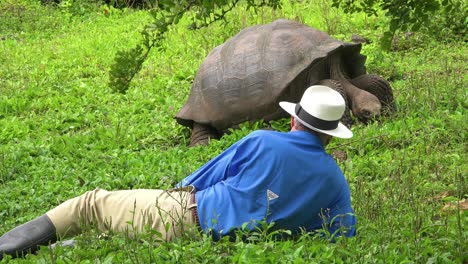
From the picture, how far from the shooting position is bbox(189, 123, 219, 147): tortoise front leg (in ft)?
25.3

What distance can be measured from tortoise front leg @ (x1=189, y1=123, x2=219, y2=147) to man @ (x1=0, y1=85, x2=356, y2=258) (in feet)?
10.3

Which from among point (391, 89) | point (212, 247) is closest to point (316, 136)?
point (212, 247)

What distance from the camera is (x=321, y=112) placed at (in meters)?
4.31

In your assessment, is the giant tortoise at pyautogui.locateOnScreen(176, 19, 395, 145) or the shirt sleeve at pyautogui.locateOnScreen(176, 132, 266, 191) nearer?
the shirt sleeve at pyautogui.locateOnScreen(176, 132, 266, 191)

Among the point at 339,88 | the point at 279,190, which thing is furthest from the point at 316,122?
the point at 339,88

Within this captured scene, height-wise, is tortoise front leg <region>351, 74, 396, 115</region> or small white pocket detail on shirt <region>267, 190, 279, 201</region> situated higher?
small white pocket detail on shirt <region>267, 190, 279, 201</region>

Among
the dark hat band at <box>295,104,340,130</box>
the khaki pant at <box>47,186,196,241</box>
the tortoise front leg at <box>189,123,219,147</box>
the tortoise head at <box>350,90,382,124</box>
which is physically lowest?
the tortoise front leg at <box>189,123,219,147</box>

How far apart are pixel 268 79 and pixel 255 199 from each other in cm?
338

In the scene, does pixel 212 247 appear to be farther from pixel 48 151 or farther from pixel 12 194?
pixel 48 151

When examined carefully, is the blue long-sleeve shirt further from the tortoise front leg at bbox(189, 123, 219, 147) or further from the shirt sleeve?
the tortoise front leg at bbox(189, 123, 219, 147)

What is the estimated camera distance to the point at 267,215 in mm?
4188

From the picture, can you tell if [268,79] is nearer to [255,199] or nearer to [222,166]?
[222,166]

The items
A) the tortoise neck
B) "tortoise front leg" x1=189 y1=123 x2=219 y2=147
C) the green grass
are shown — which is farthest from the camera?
the tortoise neck

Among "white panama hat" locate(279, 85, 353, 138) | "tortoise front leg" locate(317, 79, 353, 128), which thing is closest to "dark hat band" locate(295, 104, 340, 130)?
"white panama hat" locate(279, 85, 353, 138)
